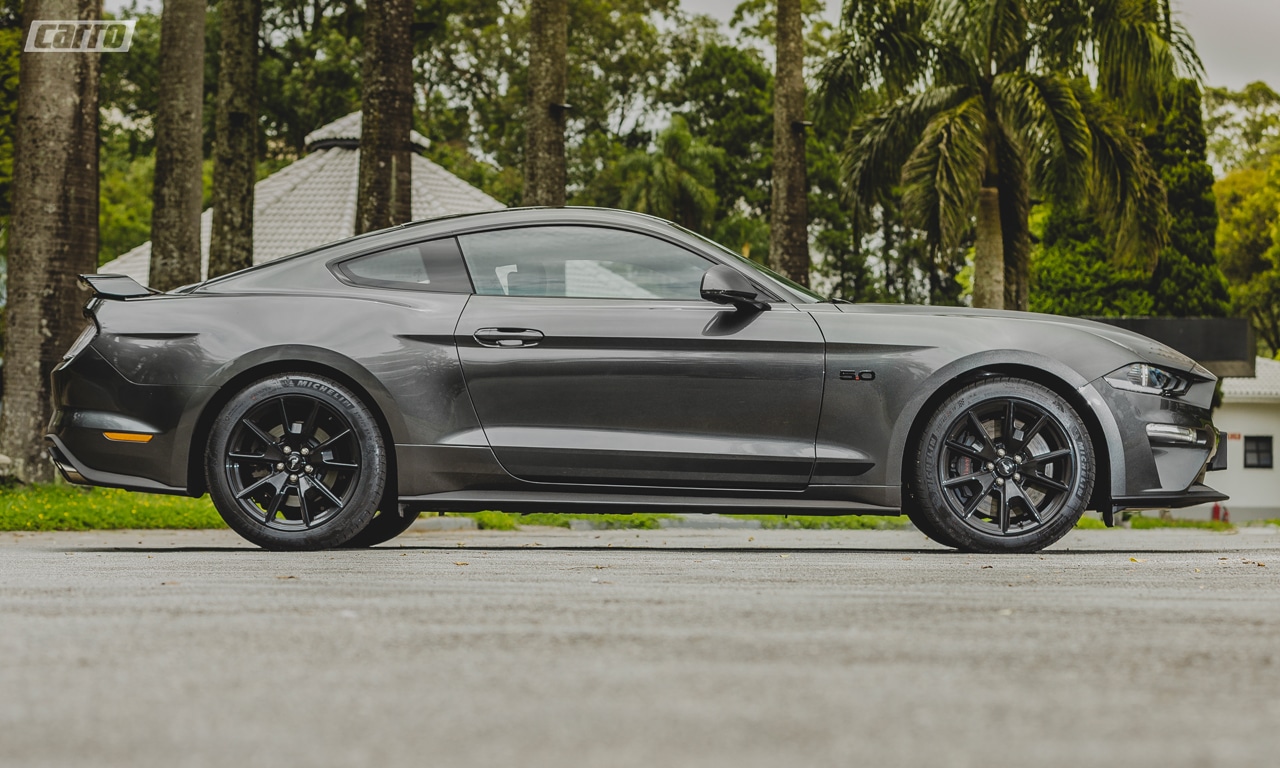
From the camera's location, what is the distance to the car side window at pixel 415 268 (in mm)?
6508

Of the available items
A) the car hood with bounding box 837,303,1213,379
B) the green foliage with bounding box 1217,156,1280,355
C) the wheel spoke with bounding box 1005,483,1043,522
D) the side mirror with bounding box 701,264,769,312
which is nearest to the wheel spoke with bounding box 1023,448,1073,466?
the wheel spoke with bounding box 1005,483,1043,522

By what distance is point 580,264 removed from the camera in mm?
6574

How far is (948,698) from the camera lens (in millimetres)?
2588

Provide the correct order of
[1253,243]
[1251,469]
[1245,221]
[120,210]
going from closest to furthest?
[1251,469] < [120,210] < [1245,221] < [1253,243]

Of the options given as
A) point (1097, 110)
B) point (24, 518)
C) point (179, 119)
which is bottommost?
point (24, 518)

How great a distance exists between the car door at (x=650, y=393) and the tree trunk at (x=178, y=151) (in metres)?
10.5

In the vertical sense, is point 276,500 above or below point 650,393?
below

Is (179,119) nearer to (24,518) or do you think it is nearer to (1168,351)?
(24,518)

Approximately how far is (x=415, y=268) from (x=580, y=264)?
756 mm

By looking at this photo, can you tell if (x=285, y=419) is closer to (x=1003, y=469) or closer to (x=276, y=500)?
(x=276, y=500)

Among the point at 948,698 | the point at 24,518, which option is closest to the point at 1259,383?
the point at 24,518

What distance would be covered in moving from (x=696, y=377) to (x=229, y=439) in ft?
6.79

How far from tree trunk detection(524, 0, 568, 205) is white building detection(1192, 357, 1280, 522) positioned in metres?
29.9

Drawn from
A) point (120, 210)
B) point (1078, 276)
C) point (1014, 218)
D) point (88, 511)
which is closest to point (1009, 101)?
point (1014, 218)
